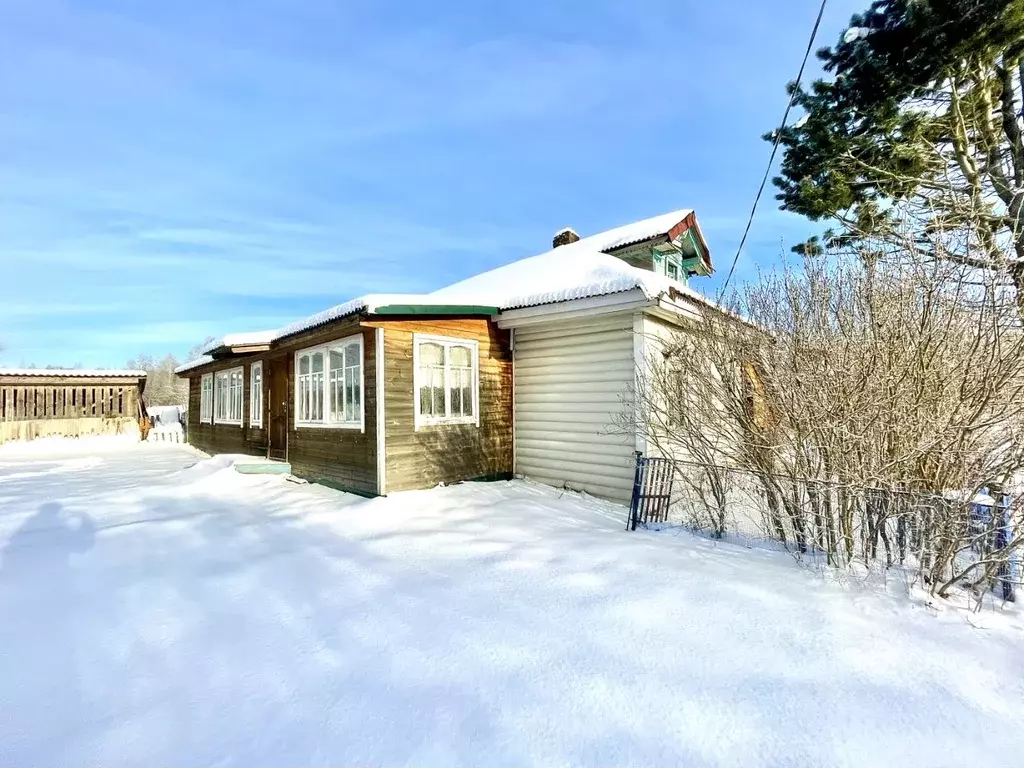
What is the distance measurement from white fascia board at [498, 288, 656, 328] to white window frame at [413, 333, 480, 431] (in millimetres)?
814

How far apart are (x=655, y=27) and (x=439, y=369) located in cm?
771

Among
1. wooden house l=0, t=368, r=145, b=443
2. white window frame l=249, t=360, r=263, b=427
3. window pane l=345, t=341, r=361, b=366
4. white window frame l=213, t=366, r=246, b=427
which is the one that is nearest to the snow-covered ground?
window pane l=345, t=341, r=361, b=366

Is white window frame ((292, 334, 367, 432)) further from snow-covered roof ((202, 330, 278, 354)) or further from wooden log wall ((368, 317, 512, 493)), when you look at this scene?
snow-covered roof ((202, 330, 278, 354))

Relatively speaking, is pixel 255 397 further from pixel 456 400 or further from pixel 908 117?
Answer: pixel 908 117

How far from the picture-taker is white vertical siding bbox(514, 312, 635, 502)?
7516 millimetres

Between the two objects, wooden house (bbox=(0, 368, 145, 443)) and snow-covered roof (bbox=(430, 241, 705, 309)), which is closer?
snow-covered roof (bbox=(430, 241, 705, 309))

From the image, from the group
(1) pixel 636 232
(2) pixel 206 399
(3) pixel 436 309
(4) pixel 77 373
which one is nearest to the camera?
(3) pixel 436 309

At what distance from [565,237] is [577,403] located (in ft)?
29.0

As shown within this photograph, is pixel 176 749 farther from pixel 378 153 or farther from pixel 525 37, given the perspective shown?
pixel 378 153

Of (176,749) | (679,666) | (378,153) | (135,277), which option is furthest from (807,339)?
(135,277)

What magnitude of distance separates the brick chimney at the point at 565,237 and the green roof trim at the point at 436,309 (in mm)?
7695

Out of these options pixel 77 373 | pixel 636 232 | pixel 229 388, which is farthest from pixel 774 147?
pixel 77 373

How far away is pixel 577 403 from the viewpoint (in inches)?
322

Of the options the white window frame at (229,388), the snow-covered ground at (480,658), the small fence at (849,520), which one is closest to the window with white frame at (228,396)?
the white window frame at (229,388)
